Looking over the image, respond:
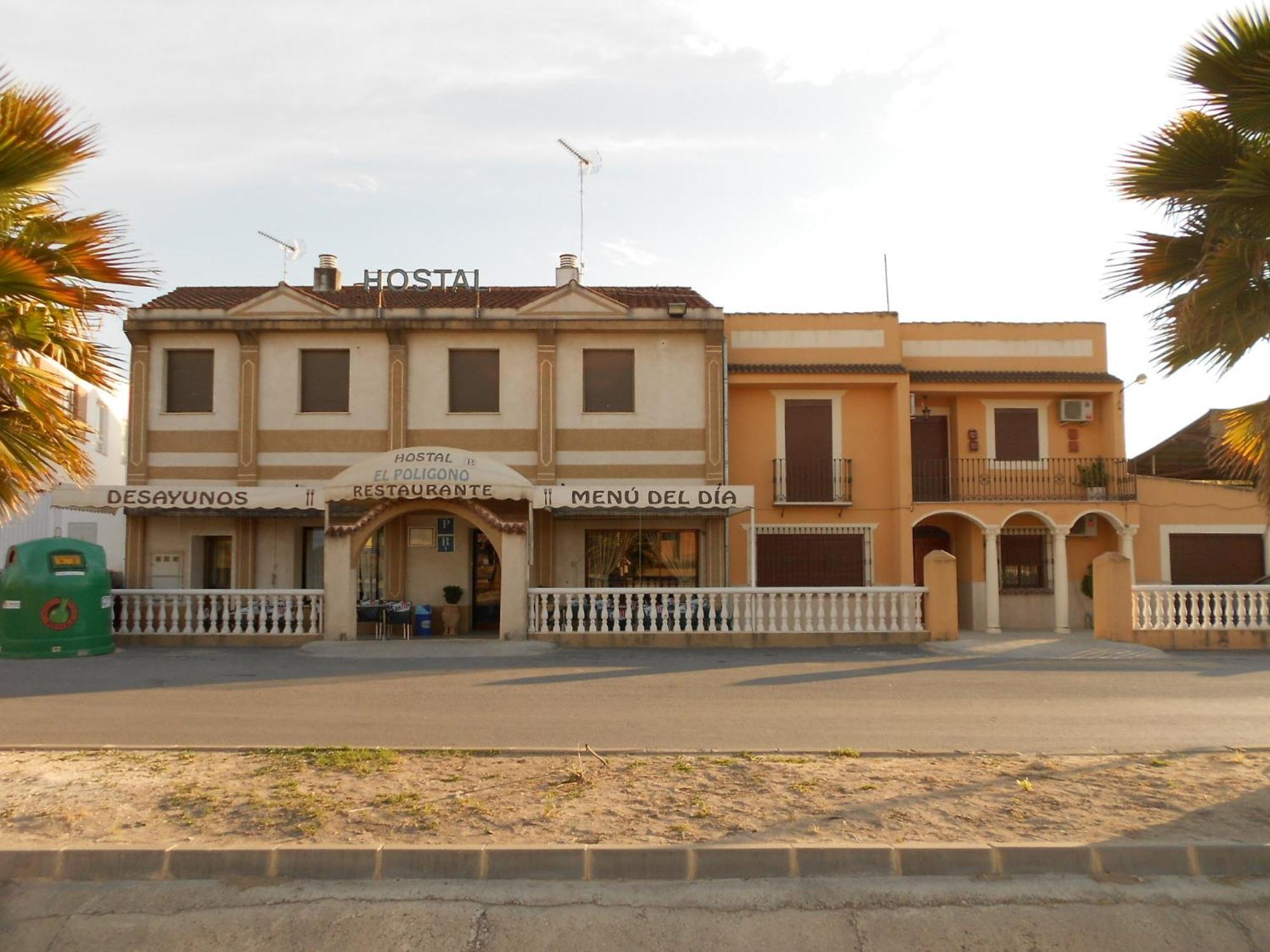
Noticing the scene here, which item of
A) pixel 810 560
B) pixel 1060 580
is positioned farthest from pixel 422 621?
pixel 1060 580

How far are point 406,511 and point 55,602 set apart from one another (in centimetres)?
524

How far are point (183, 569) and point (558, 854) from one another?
646 inches

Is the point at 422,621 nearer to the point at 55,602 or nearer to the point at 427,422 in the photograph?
the point at 427,422

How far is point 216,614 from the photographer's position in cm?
1689

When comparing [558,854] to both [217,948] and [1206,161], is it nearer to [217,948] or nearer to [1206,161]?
[217,948]

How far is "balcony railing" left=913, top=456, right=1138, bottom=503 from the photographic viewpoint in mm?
21562

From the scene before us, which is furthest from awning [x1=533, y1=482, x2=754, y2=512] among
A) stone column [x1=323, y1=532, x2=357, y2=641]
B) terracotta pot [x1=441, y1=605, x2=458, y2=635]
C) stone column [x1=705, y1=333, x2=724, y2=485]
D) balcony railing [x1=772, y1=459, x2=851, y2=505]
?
balcony railing [x1=772, y1=459, x2=851, y2=505]

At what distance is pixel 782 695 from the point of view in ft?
36.5

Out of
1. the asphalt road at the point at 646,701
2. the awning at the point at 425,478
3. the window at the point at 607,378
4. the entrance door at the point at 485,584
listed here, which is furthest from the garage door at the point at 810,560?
the awning at the point at 425,478

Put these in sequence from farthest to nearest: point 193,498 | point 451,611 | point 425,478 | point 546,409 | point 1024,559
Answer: point 1024,559 < point 546,409 < point 451,611 < point 193,498 < point 425,478

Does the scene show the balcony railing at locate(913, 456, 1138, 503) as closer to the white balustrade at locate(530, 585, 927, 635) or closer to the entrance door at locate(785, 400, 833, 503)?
the entrance door at locate(785, 400, 833, 503)

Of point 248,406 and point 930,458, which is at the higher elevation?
point 248,406

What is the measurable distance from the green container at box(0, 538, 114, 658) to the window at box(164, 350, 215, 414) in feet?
17.2

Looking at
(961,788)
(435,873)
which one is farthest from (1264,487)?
(435,873)
